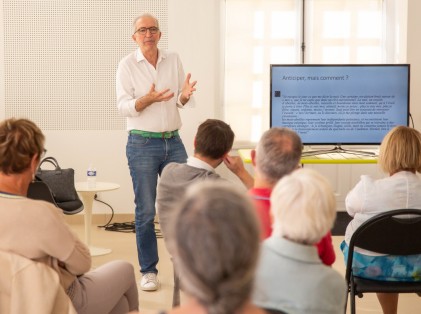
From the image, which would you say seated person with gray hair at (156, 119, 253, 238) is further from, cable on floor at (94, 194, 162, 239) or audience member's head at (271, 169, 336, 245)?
cable on floor at (94, 194, 162, 239)

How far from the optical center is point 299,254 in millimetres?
1945

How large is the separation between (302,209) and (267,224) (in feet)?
2.40

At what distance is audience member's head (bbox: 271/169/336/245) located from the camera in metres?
Result: 1.92

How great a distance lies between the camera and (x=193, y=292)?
4.07 ft

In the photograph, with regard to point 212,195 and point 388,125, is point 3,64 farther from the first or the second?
point 212,195

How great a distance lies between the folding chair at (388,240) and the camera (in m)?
3.05

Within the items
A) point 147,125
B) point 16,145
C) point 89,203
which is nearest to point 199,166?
point 16,145

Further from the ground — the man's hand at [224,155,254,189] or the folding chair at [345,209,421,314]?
the man's hand at [224,155,254,189]

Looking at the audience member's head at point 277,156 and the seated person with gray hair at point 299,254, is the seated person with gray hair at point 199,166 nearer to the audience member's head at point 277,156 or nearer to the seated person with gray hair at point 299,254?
the audience member's head at point 277,156

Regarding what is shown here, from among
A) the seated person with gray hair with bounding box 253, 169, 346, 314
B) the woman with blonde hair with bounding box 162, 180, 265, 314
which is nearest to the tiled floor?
Result: the seated person with gray hair with bounding box 253, 169, 346, 314

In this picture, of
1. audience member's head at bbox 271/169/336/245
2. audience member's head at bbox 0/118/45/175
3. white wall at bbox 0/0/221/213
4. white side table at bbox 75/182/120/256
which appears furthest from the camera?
white wall at bbox 0/0/221/213

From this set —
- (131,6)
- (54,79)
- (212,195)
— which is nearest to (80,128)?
(54,79)

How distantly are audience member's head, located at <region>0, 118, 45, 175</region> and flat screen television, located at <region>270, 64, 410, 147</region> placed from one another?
286 cm

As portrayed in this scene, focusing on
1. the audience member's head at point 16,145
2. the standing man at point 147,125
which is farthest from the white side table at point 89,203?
the audience member's head at point 16,145
